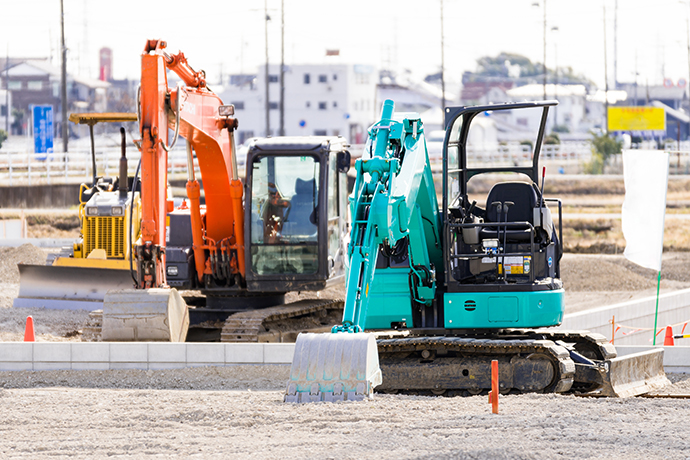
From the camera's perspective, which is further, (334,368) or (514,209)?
(514,209)

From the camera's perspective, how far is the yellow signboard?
6209cm

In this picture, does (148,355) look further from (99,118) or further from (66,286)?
(66,286)

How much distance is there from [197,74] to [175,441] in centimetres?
635

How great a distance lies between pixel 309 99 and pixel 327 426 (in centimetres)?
8007

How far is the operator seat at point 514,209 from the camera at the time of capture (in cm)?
938

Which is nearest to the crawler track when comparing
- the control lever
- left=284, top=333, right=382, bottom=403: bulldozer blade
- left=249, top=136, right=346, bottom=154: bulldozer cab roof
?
the control lever

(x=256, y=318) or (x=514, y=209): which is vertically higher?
(x=514, y=209)

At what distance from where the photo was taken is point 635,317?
49.0ft

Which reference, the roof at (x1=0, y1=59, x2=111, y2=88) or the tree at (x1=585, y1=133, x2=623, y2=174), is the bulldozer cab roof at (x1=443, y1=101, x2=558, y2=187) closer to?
the tree at (x1=585, y1=133, x2=623, y2=174)

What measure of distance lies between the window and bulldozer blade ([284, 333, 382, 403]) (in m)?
4.97

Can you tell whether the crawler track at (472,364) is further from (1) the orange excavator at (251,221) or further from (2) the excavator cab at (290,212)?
(2) the excavator cab at (290,212)

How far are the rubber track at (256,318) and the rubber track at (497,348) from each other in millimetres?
2918

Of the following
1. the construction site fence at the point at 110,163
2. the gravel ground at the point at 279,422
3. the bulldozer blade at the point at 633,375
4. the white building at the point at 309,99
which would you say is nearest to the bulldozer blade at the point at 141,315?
the gravel ground at the point at 279,422

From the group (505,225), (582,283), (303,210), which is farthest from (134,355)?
(582,283)
